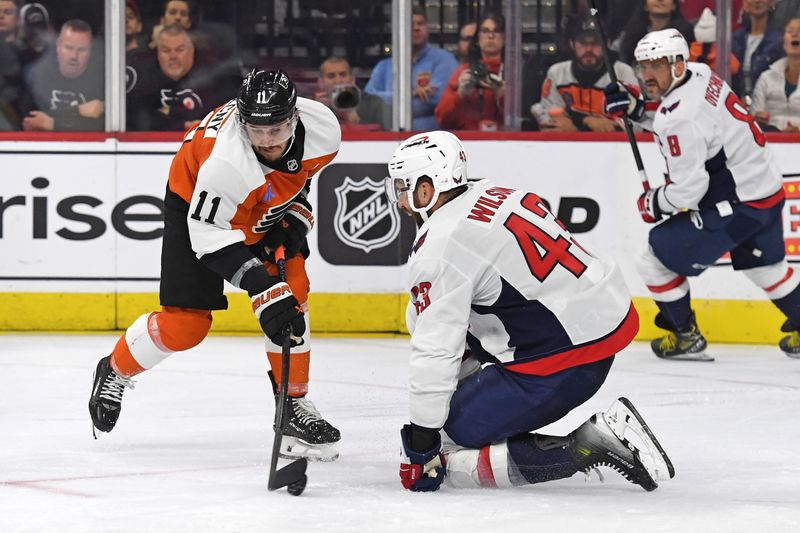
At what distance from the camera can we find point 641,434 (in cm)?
304

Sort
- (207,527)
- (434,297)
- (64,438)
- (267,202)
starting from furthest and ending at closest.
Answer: (64,438)
(267,202)
(434,297)
(207,527)

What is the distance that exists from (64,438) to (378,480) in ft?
3.32

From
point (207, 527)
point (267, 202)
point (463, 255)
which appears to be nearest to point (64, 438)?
point (267, 202)

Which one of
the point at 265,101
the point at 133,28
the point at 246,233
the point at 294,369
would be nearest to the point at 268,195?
the point at 246,233

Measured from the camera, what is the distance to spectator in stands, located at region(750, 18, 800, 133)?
5.61 meters

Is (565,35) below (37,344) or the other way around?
the other way around

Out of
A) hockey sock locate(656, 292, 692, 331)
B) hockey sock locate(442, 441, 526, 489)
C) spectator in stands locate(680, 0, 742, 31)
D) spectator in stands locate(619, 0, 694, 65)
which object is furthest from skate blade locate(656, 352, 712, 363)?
hockey sock locate(442, 441, 526, 489)

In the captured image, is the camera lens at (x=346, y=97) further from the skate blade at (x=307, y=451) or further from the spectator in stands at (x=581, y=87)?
the skate blade at (x=307, y=451)

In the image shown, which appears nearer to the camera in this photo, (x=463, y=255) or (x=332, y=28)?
(x=463, y=255)

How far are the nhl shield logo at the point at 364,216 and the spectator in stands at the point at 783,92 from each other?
5.06ft

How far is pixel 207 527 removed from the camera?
2752 millimetres

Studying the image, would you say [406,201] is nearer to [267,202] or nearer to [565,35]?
[267,202]

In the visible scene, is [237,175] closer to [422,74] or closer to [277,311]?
[277,311]

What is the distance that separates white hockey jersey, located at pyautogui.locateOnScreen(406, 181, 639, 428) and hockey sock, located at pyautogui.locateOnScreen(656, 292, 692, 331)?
2206 millimetres
